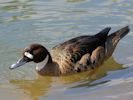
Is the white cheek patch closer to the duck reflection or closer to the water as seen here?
the water

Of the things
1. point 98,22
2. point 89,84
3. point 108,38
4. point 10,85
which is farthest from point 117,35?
point 10,85

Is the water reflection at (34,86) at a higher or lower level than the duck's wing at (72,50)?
lower

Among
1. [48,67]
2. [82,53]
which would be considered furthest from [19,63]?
[82,53]

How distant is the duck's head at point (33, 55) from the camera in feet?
30.4

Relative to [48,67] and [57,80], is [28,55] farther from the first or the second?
[57,80]

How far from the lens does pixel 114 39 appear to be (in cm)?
1036

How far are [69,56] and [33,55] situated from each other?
→ 698mm

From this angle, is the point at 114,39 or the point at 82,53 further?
the point at 114,39

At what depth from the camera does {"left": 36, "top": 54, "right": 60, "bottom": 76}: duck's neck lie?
9.58 metres

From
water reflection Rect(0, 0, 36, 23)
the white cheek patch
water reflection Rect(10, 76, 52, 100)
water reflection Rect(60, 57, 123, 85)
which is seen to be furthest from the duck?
water reflection Rect(0, 0, 36, 23)

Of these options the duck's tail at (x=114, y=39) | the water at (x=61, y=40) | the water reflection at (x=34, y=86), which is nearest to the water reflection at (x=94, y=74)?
the water at (x=61, y=40)

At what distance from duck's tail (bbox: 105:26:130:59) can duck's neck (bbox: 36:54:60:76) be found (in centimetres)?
120

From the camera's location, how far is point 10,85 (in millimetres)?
8844

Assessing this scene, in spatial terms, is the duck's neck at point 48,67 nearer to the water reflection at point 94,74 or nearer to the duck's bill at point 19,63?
the water reflection at point 94,74
